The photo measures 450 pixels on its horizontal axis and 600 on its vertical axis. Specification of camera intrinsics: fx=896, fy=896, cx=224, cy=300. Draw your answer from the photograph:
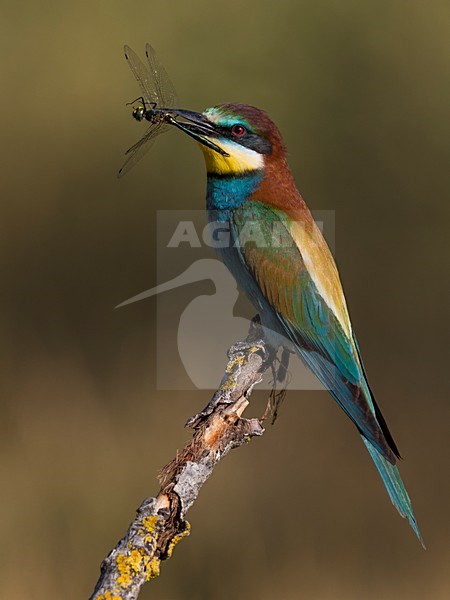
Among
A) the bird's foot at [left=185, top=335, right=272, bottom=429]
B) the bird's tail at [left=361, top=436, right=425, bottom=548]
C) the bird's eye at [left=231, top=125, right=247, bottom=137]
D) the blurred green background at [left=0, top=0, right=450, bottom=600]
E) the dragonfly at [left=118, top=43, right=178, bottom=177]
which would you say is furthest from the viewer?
the blurred green background at [left=0, top=0, right=450, bottom=600]

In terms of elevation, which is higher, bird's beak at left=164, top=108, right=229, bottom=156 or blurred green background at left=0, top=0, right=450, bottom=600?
bird's beak at left=164, top=108, right=229, bottom=156

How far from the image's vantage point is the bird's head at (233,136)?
277 cm

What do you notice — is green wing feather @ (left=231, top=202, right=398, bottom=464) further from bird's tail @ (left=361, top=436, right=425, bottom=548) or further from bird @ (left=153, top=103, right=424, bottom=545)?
bird's tail @ (left=361, top=436, right=425, bottom=548)

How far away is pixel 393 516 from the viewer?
11.0 ft

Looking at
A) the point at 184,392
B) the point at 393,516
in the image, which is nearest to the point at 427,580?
the point at 393,516

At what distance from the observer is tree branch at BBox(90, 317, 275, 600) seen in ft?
4.87

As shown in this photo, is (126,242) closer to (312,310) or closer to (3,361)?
(3,361)

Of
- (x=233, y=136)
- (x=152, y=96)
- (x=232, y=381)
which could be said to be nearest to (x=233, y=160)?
(x=233, y=136)

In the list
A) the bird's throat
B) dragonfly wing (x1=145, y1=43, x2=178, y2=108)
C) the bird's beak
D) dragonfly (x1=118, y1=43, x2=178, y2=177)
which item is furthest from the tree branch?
dragonfly wing (x1=145, y1=43, x2=178, y2=108)

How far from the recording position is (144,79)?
3.06 m

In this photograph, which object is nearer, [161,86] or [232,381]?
[232,381]

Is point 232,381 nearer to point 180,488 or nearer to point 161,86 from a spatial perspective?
point 180,488

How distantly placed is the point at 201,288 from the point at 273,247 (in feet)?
3.78

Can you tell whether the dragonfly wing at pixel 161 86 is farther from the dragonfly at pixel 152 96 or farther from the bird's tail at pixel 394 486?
the bird's tail at pixel 394 486
